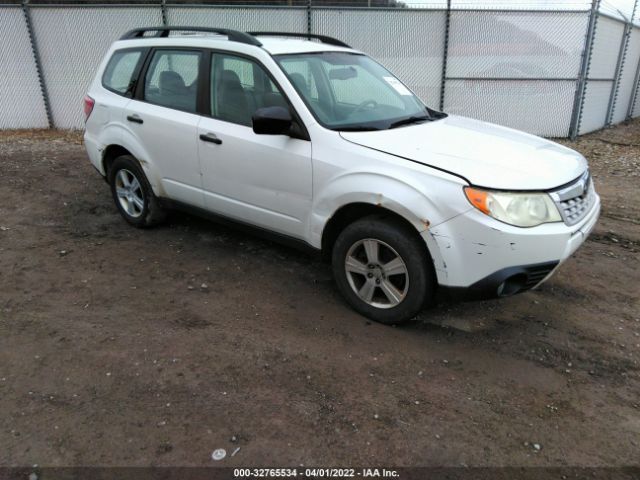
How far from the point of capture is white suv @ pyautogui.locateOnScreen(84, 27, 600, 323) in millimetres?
2951

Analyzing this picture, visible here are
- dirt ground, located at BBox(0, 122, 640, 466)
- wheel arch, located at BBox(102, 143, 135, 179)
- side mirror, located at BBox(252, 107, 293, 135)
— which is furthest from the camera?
wheel arch, located at BBox(102, 143, 135, 179)

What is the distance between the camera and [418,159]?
10.2 ft


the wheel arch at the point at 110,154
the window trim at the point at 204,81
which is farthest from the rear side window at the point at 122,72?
the wheel arch at the point at 110,154

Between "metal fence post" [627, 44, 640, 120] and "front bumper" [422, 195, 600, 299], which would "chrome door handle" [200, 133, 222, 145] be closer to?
"front bumper" [422, 195, 600, 299]

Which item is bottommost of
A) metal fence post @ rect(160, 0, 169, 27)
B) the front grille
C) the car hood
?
the front grille

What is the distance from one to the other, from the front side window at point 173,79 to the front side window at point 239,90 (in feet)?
0.75

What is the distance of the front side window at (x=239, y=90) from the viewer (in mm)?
3762

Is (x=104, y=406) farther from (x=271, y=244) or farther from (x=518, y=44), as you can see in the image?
(x=518, y=44)

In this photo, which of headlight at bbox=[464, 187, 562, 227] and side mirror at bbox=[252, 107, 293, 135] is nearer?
headlight at bbox=[464, 187, 562, 227]

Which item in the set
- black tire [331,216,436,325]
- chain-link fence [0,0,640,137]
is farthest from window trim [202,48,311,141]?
chain-link fence [0,0,640,137]

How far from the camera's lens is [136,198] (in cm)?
508

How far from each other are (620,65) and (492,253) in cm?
946

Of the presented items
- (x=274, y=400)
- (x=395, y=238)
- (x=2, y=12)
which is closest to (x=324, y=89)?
(x=395, y=238)

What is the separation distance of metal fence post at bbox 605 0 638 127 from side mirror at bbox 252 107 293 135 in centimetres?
933
